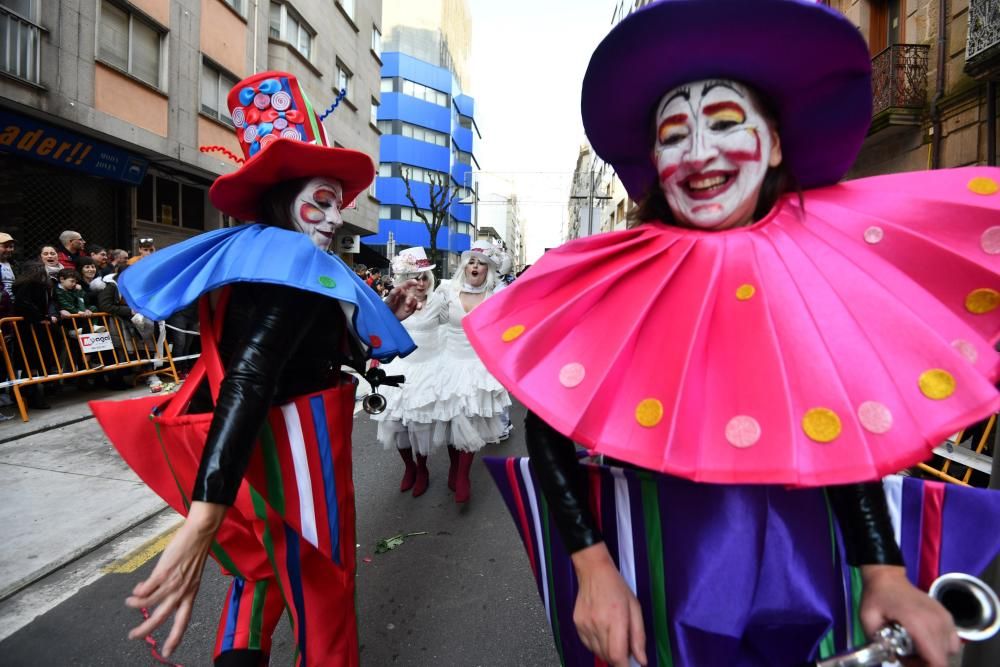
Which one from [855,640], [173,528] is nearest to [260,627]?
[855,640]

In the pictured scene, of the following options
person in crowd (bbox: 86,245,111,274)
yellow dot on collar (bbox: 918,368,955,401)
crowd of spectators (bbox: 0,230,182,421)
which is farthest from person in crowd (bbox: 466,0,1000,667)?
person in crowd (bbox: 86,245,111,274)

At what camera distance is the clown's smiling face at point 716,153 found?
1256 millimetres

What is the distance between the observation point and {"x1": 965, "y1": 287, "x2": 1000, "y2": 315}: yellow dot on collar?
41.9 inches

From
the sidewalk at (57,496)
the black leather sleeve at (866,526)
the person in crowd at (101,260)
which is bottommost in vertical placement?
the sidewalk at (57,496)

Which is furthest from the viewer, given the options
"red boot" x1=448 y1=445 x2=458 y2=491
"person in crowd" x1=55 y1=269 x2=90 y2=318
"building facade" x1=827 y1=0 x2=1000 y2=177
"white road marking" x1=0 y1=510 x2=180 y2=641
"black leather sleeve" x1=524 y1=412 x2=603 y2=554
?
"building facade" x1=827 y1=0 x2=1000 y2=177

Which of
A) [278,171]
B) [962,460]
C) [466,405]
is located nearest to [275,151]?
[278,171]

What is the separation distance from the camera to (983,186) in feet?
3.93

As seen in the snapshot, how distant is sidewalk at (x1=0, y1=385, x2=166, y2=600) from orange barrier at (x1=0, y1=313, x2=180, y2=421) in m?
0.60

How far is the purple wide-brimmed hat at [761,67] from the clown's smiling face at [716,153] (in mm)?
58

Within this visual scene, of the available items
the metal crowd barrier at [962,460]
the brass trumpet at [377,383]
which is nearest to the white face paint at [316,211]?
the brass trumpet at [377,383]

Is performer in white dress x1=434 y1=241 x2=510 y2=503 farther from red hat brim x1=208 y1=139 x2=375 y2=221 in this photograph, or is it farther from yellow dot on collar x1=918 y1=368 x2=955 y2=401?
yellow dot on collar x1=918 y1=368 x2=955 y2=401

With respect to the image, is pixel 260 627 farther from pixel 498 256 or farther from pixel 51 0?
pixel 51 0

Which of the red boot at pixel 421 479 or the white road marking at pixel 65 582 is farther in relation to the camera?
the red boot at pixel 421 479

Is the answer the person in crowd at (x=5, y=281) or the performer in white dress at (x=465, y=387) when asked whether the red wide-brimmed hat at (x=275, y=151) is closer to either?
→ the performer in white dress at (x=465, y=387)
